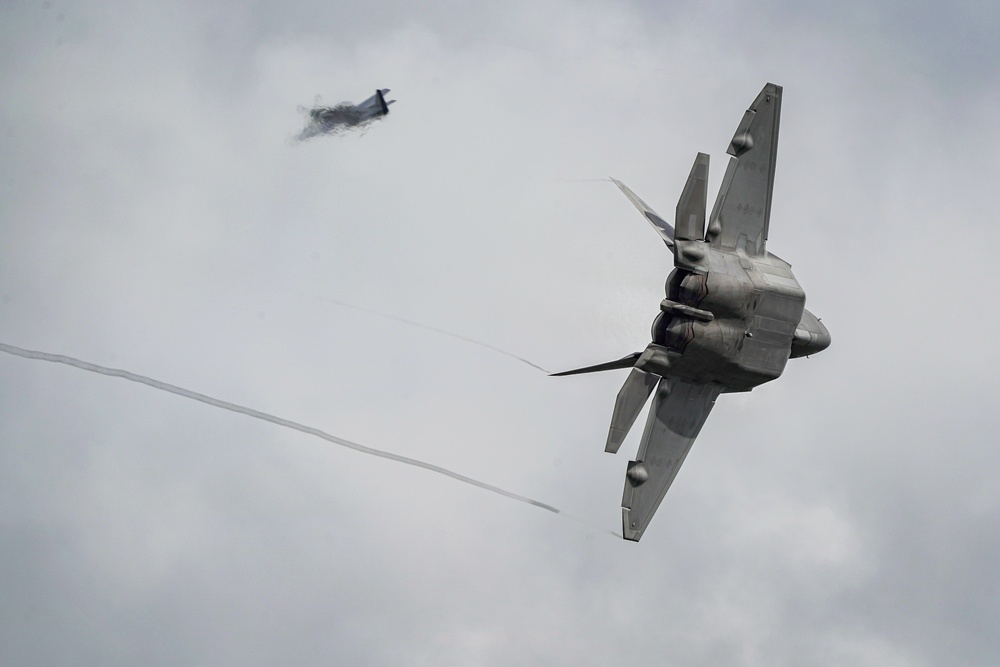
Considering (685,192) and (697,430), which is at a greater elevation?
(685,192)

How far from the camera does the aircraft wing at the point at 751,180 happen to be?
3516 cm

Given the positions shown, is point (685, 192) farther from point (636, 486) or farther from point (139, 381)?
point (139, 381)

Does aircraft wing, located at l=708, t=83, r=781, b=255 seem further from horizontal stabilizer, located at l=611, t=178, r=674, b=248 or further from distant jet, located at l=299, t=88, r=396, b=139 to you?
distant jet, located at l=299, t=88, r=396, b=139

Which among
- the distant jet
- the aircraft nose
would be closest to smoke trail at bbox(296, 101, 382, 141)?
the distant jet

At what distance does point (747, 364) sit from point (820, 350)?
132 inches

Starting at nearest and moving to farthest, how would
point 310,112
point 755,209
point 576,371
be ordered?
1. point 576,371
2. point 755,209
3. point 310,112

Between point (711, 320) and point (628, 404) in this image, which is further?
point (711, 320)

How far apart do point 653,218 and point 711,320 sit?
308cm

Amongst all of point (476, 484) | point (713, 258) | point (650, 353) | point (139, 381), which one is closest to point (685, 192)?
point (713, 258)

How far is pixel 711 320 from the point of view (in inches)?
1321

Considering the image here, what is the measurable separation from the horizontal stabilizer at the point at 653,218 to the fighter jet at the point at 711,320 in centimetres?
4

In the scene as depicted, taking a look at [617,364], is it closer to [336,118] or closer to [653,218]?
[653,218]

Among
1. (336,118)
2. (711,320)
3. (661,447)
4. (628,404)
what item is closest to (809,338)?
(711,320)

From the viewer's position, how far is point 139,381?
112 ft
